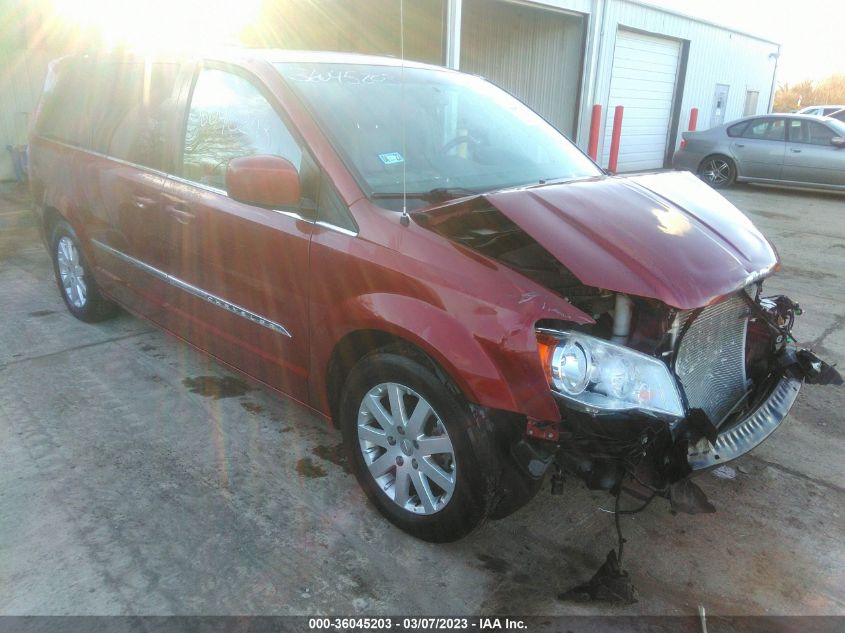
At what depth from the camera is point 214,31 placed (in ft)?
32.8

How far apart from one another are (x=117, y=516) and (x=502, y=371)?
1.78m

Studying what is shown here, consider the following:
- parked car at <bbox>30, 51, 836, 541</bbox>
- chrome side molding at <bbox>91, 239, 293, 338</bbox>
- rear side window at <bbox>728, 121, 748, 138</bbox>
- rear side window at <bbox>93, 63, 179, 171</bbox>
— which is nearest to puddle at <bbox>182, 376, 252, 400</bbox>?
parked car at <bbox>30, 51, 836, 541</bbox>

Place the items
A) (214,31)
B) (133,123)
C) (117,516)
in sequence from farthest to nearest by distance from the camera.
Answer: (214,31) < (133,123) < (117,516)

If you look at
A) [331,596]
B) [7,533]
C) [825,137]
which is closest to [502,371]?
[331,596]

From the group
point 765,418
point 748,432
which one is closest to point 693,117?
point 765,418

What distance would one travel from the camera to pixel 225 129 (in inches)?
125

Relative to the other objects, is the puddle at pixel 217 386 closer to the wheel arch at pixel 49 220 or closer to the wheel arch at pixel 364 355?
the wheel arch at pixel 364 355

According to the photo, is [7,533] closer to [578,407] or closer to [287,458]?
[287,458]

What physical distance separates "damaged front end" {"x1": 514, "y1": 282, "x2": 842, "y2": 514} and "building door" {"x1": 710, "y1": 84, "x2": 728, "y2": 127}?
1878 centimetres

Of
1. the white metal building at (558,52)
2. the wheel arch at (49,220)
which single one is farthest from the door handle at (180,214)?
the white metal building at (558,52)

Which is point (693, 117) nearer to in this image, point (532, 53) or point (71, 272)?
point (532, 53)

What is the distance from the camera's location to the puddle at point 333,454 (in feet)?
10.1

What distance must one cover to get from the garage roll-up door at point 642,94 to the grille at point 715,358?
1238cm

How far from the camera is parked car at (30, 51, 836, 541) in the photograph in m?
→ 2.13
